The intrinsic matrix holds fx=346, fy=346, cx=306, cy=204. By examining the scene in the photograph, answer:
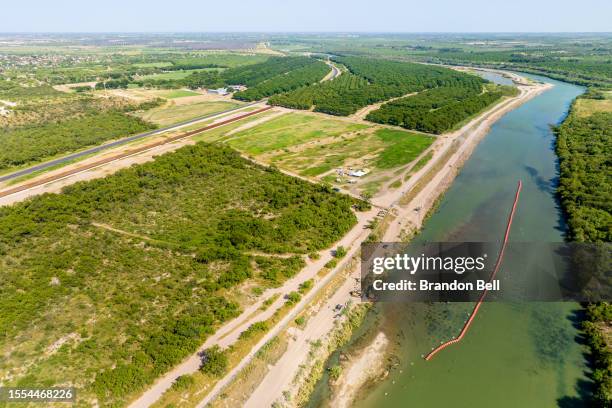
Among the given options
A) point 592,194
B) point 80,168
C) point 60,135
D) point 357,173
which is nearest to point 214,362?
point 357,173

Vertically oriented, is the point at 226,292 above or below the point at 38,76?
below

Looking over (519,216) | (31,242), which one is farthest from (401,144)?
(31,242)

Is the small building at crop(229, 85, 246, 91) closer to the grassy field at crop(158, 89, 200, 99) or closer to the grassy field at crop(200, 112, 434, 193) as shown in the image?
the grassy field at crop(158, 89, 200, 99)

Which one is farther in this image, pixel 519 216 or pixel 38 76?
pixel 38 76

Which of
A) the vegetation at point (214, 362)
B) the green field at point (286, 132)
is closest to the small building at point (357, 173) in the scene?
the green field at point (286, 132)

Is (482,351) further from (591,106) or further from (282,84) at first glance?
(282,84)

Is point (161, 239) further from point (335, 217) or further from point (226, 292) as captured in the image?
point (335, 217)
